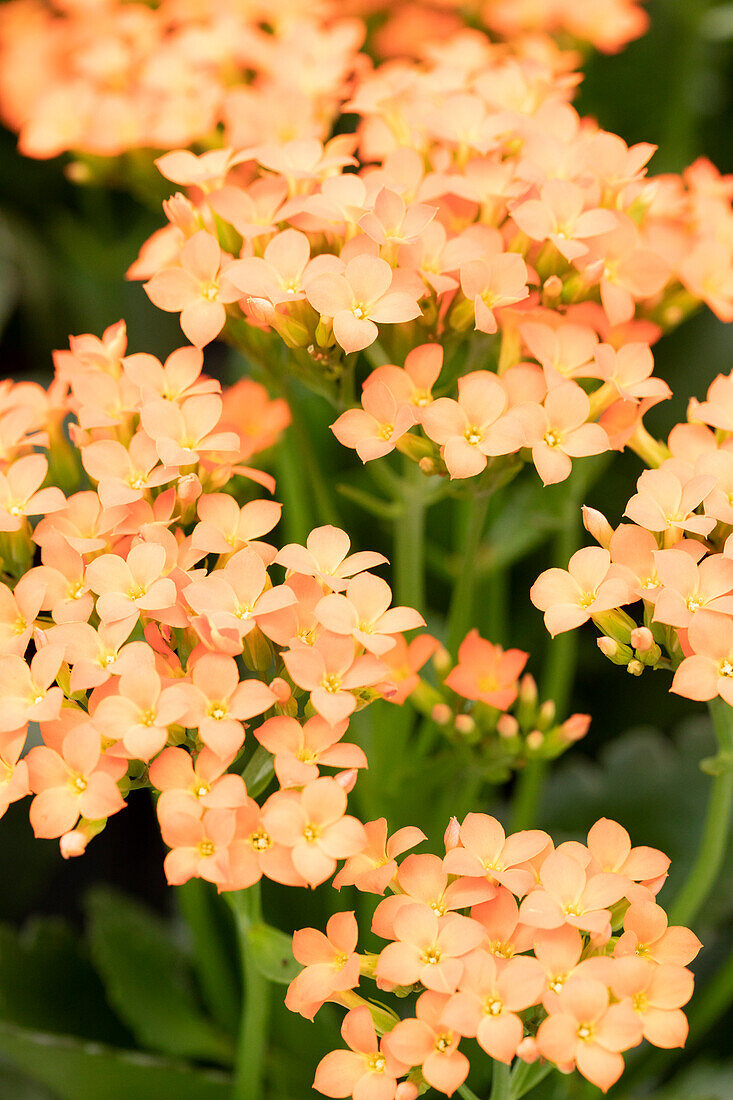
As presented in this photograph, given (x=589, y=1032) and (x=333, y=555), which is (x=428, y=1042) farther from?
(x=333, y=555)

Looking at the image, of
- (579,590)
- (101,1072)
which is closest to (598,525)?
(579,590)

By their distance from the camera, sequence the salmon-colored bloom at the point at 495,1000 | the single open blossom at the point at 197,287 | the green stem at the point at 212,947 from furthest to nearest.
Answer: the green stem at the point at 212,947
the single open blossom at the point at 197,287
the salmon-colored bloom at the point at 495,1000

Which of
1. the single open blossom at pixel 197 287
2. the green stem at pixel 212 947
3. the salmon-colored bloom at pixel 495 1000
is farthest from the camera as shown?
the green stem at pixel 212 947

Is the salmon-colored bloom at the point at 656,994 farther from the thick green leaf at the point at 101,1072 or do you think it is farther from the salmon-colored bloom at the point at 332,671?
the thick green leaf at the point at 101,1072

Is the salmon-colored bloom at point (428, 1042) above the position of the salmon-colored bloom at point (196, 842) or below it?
below

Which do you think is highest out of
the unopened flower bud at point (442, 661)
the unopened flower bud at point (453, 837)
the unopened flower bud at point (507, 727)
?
the unopened flower bud at point (453, 837)

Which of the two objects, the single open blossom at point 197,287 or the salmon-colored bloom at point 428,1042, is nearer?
the salmon-colored bloom at point 428,1042

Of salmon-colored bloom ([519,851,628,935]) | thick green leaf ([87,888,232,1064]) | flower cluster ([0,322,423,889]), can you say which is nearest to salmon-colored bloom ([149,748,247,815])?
flower cluster ([0,322,423,889])

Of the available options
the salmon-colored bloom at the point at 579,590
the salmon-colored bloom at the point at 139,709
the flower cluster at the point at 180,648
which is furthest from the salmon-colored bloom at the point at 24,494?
the salmon-colored bloom at the point at 579,590
